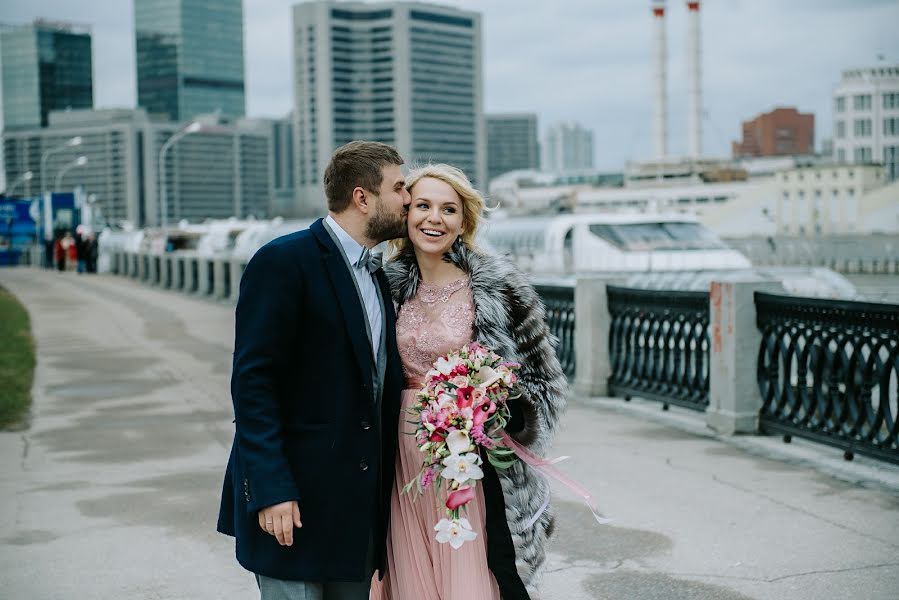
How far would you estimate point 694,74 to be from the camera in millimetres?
164625

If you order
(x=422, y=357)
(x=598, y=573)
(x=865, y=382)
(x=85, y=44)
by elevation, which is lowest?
(x=598, y=573)

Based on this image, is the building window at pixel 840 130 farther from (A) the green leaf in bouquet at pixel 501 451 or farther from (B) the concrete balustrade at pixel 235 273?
(A) the green leaf in bouquet at pixel 501 451

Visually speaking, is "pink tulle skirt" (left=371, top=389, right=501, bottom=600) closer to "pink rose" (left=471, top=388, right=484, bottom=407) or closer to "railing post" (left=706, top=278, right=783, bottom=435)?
"pink rose" (left=471, top=388, right=484, bottom=407)

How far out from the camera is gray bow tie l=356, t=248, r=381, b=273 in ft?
11.3

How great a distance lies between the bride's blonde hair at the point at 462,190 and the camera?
12.3 feet

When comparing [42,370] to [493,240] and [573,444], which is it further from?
[493,240]

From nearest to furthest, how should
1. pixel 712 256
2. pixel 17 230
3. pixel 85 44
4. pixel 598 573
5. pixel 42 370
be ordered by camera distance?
pixel 598 573 < pixel 42 370 < pixel 712 256 < pixel 17 230 < pixel 85 44

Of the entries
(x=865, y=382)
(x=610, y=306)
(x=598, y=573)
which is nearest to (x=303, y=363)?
(x=598, y=573)

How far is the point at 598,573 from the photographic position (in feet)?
18.2

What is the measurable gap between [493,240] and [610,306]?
16.1m

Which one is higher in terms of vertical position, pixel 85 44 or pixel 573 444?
pixel 85 44

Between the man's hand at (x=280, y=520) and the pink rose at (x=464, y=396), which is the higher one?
the pink rose at (x=464, y=396)

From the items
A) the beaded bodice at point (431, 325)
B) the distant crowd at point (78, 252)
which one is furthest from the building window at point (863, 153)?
the beaded bodice at point (431, 325)

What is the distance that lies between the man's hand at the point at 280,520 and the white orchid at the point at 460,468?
51 centimetres
